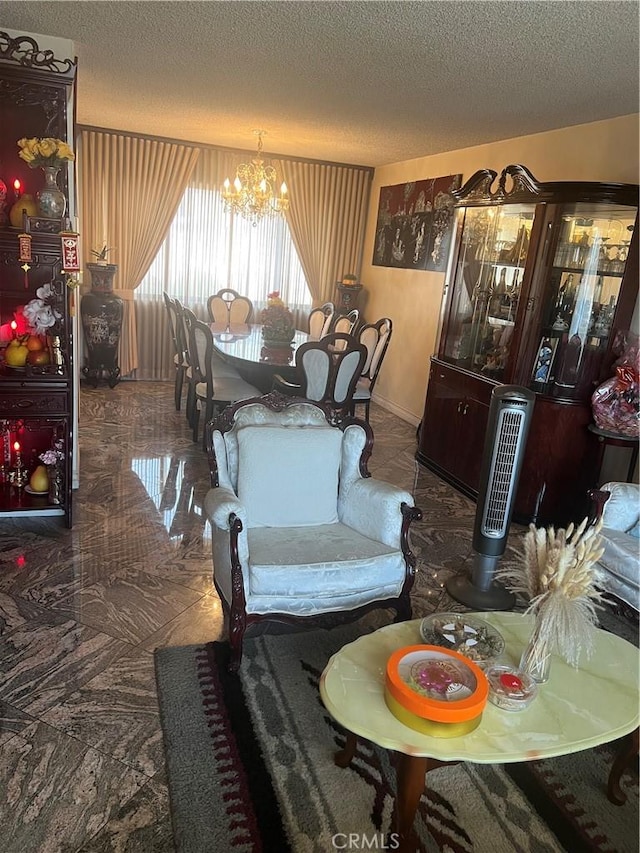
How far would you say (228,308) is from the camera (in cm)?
655

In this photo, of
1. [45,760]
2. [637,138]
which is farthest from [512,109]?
[45,760]

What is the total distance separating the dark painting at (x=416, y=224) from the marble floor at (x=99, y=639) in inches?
101

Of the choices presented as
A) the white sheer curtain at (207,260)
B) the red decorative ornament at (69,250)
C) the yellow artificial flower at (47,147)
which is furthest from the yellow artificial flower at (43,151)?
the white sheer curtain at (207,260)

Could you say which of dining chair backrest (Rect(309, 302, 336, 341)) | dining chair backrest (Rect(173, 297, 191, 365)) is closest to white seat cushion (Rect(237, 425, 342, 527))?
dining chair backrest (Rect(173, 297, 191, 365))

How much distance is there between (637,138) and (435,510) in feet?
8.39

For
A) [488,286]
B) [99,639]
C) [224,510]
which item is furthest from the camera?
[488,286]

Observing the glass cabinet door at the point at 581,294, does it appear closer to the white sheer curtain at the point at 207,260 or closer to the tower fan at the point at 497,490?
the tower fan at the point at 497,490

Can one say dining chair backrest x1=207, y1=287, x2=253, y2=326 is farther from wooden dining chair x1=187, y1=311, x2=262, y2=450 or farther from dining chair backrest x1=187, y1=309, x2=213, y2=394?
dining chair backrest x1=187, y1=309, x2=213, y2=394

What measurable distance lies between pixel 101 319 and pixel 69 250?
327 cm

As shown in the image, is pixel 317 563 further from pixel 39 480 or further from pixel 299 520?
pixel 39 480

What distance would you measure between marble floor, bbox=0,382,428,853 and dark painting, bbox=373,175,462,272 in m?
2.56

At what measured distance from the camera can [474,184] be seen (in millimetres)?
4180

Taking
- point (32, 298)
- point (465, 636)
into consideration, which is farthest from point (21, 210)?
point (465, 636)

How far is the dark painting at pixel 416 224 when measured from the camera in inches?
226
